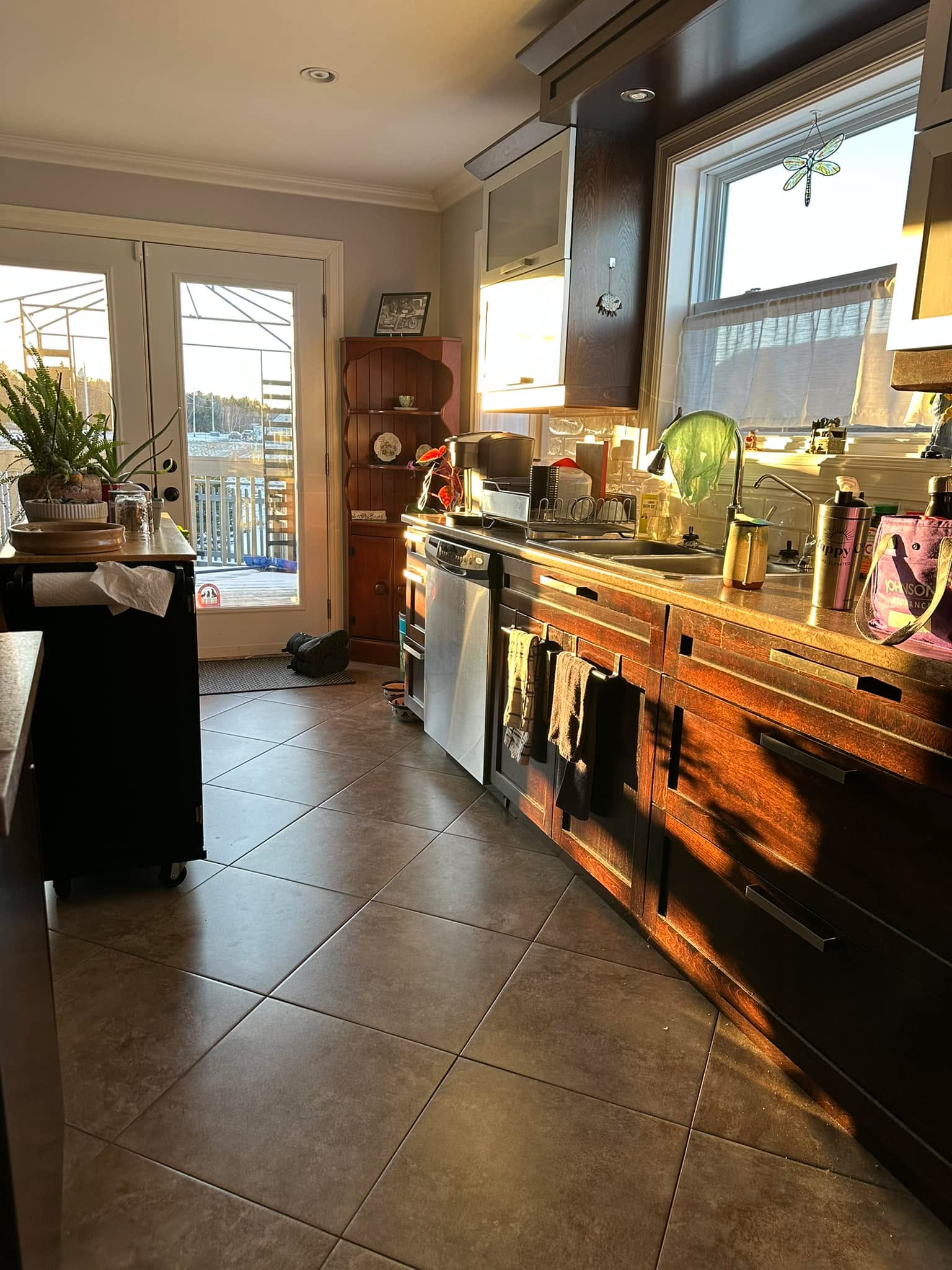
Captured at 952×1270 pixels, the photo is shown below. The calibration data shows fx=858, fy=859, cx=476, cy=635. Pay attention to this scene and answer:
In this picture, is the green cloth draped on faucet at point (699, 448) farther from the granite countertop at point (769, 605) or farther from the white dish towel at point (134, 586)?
the white dish towel at point (134, 586)

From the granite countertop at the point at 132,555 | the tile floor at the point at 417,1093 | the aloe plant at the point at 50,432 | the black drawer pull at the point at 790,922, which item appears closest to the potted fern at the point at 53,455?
the aloe plant at the point at 50,432

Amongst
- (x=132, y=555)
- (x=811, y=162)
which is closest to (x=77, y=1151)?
(x=132, y=555)

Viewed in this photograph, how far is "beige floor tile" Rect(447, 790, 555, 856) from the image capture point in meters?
2.76

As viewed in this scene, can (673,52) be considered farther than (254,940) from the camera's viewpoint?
Yes

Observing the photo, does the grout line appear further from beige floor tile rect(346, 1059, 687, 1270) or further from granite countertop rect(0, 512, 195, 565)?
granite countertop rect(0, 512, 195, 565)

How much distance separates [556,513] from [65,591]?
1.66 m

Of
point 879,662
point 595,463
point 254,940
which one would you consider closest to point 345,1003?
point 254,940

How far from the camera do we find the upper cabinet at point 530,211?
2.98 meters

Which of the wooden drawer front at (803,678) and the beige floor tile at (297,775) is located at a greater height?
the wooden drawer front at (803,678)

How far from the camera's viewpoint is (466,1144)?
1.55 metres

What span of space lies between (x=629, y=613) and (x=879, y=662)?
0.78m

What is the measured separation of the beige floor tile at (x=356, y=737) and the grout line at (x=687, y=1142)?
1.86 metres

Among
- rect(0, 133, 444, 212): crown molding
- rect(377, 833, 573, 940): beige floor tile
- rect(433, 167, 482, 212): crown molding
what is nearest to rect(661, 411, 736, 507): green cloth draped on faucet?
rect(377, 833, 573, 940): beige floor tile

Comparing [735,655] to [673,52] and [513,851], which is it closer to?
[513,851]
